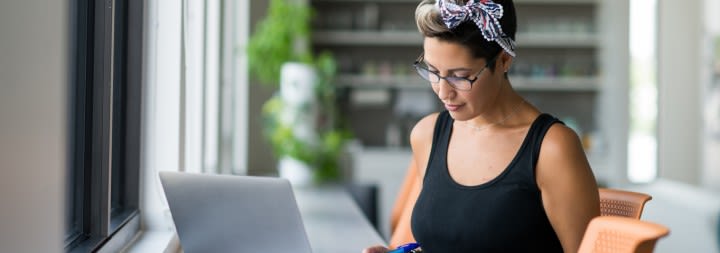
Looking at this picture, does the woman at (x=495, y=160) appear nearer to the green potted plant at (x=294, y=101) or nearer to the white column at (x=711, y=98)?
the green potted plant at (x=294, y=101)

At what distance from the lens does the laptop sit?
153cm

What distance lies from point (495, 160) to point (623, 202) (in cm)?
25

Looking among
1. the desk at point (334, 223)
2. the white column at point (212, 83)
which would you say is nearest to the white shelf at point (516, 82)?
the desk at point (334, 223)

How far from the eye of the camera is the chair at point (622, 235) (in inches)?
40.1

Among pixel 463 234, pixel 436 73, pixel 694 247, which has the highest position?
pixel 436 73

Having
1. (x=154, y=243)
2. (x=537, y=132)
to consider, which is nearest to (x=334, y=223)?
(x=154, y=243)

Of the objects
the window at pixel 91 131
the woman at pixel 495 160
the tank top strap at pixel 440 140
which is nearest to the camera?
the woman at pixel 495 160

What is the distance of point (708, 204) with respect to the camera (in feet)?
12.9

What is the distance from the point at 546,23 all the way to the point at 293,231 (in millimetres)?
5609

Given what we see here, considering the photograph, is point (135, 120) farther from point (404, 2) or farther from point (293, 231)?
point (404, 2)

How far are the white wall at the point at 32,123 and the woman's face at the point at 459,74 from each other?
0.66 meters

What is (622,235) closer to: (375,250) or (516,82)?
(375,250)

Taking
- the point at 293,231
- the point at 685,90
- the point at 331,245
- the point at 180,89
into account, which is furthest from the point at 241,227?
the point at 685,90

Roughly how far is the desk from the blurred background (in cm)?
43
